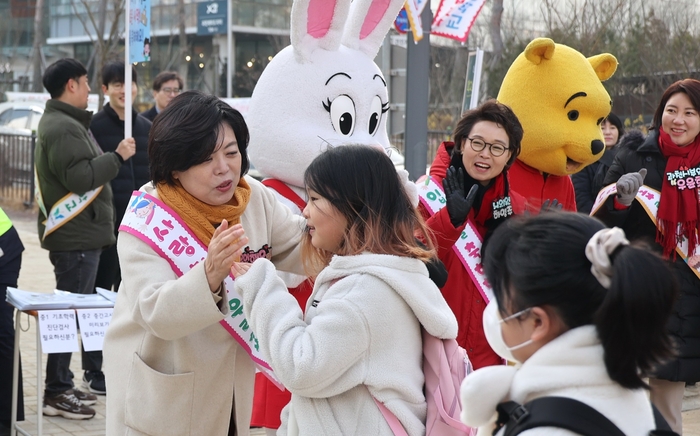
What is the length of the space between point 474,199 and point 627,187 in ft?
3.61

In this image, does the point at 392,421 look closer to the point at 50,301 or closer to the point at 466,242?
the point at 466,242

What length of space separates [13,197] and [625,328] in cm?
1675

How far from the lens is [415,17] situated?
7.07 m

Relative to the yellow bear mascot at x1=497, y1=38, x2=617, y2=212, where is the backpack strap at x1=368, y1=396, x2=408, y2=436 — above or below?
below

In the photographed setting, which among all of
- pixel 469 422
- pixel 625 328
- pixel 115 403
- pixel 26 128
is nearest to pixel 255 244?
pixel 115 403

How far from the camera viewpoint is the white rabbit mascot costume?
4.17 metres

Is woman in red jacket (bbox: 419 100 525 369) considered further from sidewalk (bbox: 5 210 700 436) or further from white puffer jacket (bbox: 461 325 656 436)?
sidewalk (bbox: 5 210 700 436)

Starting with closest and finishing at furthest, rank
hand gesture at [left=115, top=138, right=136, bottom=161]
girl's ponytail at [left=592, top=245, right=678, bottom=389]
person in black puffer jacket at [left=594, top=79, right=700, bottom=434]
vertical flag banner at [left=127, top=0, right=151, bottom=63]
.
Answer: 1. girl's ponytail at [left=592, top=245, right=678, bottom=389]
2. person in black puffer jacket at [left=594, top=79, right=700, bottom=434]
3. vertical flag banner at [left=127, top=0, right=151, bottom=63]
4. hand gesture at [left=115, top=138, right=136, bottom=161]

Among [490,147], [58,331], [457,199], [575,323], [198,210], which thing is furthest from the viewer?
[58,331]

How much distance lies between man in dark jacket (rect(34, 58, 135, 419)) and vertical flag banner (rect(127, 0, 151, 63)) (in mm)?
519

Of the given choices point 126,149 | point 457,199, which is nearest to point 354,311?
point 457,199

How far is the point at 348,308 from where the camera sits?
2299mm

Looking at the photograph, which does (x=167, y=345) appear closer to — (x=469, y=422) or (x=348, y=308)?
(x=348, y=308)

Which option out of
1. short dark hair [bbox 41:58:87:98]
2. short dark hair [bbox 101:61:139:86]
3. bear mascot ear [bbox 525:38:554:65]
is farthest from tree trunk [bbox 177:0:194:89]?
bear mascot ear [bbox 525:38:554:65]
